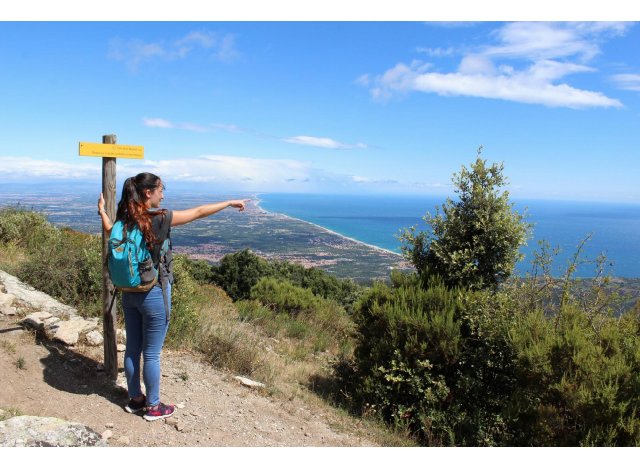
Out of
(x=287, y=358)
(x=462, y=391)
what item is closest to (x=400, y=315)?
(x=462, y=391)

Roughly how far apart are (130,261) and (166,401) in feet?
6.23

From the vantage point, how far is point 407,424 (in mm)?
5234

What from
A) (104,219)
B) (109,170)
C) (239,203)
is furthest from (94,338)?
(239,203)

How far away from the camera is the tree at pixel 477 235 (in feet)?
19.3

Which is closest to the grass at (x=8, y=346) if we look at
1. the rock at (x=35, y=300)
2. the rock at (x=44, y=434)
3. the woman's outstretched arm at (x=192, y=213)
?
the rock at (x=35, y=300)

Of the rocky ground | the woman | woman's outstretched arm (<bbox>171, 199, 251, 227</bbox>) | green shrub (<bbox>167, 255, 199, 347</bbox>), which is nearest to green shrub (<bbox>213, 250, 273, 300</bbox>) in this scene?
green shrub (<bbox>167, 255, 199, 347</bbox>)

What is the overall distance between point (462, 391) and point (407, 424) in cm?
78

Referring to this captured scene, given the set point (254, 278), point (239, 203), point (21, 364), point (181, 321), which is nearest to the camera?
point (239, 203)

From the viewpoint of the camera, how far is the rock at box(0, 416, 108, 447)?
3.10m

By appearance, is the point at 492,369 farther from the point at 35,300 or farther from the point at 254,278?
the point at 254,278

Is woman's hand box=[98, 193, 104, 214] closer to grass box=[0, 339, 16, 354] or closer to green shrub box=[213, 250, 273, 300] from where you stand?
grass box=[0, 339, 16, 354]

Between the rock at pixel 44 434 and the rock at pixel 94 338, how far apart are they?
7.15ft

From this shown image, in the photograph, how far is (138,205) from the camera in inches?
141

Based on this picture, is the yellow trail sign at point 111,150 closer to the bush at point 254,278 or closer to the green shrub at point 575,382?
the green shrub at point 575,382
